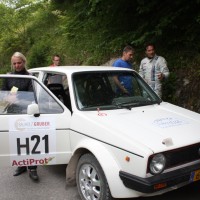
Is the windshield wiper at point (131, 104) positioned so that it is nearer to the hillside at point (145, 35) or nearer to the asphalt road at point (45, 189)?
the asphalt road at point (45, 189)

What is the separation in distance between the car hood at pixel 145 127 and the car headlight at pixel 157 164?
10 centimetres

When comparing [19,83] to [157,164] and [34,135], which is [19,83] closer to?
[34,135]

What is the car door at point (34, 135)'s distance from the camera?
4.63 metres

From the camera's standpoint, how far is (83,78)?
5.15 m

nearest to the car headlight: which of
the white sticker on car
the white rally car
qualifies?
the white rally car

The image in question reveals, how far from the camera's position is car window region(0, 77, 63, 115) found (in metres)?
4.82

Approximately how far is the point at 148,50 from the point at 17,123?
142 inches

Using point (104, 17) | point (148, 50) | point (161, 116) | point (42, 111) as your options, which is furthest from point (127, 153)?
point (104, 17)

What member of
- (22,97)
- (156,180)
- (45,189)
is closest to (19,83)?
(22,97)

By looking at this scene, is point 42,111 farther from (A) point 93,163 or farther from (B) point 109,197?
(B) point 109,197

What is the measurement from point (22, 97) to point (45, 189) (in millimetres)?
1387

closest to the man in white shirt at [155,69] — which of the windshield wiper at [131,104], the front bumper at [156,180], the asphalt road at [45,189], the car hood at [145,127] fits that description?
the windshield wiper at [131,104]

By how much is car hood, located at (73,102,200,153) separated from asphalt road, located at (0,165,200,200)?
0.95 meters

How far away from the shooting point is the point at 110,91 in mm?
5199
